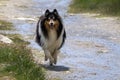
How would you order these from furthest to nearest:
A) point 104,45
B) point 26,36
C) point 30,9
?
point 30,9
point 26,36
point 104,45

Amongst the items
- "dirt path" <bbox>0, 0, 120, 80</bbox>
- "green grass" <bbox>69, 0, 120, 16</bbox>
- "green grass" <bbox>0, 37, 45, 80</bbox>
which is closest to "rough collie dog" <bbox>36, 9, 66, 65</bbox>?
"dirt path" <bbox>0, 0, 120, 80</bbox>

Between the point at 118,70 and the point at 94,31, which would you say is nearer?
the point at 118,70

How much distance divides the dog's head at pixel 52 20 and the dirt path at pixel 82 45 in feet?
3.39

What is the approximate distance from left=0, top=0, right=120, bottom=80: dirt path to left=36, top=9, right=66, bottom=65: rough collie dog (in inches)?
14.0

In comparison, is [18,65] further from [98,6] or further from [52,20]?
[98,6]

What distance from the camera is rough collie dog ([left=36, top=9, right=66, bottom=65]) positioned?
11.8 meters

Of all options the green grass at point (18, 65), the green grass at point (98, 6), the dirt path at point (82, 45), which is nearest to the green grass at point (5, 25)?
the dirt path at point (82, 45)

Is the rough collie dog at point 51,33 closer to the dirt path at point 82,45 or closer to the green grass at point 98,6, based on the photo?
the dirt path at point 82,45

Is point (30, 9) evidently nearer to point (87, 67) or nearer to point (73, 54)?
point (73, 54)

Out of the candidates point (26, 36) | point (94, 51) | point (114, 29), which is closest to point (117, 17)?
point (114, 29)

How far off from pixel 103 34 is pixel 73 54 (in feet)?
16.0

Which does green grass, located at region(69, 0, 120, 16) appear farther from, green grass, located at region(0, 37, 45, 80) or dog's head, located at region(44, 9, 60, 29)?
green grass, located at region(0, 37, 45, 80)

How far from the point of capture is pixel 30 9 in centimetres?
3041

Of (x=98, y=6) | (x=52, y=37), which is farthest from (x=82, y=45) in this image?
(x=98, y=6)
